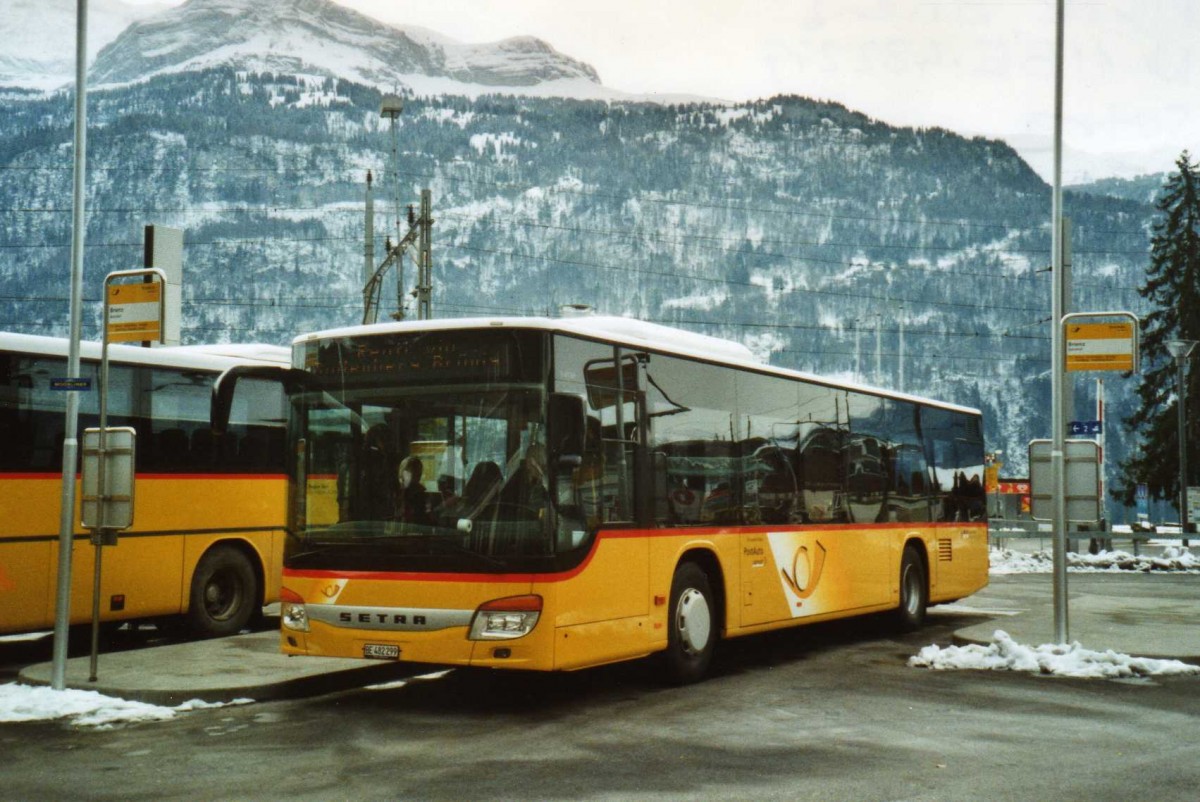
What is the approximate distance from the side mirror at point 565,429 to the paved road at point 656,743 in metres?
1.81

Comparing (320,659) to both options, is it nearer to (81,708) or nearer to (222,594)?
(81,708)

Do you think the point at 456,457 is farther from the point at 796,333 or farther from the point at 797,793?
the point at 796,333

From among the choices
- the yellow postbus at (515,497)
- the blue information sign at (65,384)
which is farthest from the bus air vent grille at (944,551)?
the blue information sign at (65,384)

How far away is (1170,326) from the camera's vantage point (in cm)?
6353

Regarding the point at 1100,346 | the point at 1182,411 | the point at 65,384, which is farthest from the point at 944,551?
the point at 1182,411

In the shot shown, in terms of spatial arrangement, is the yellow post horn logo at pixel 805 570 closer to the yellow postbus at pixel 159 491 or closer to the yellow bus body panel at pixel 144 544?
the yellow postbus at pixel 159 491

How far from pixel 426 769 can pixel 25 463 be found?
631cm

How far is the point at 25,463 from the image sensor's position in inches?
487

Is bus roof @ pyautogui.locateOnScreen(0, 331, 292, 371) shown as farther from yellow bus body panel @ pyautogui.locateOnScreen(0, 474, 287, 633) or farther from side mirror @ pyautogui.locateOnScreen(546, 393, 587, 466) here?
side mirror @ pyautogui.locateOnScreen(546, 393, 587, 466)

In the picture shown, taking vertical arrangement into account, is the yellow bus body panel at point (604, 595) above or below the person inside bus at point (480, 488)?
below

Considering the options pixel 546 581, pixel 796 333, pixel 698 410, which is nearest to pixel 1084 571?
pixel 698 410

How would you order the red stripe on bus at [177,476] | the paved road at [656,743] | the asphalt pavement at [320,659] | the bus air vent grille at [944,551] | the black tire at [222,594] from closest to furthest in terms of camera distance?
the paved road at [656,743], the asphalt pavement at [320,659], the red stripe on bus at [177,476], the black tire at [222,594], the bus air vent grille at [944,551]

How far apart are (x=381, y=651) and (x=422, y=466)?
4.34ft

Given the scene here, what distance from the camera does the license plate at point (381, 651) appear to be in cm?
973
